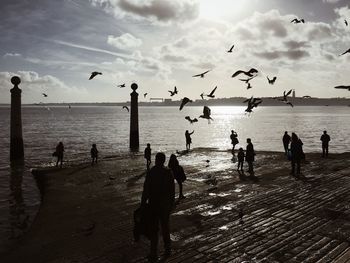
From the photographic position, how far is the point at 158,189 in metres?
6.45

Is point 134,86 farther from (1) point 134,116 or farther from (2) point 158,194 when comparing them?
(2) point 158,194

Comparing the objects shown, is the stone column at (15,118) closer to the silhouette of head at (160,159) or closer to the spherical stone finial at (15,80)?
the spherical stone finial at (15,80)

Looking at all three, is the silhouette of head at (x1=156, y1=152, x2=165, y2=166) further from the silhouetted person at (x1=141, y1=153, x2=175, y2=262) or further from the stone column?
the stone column

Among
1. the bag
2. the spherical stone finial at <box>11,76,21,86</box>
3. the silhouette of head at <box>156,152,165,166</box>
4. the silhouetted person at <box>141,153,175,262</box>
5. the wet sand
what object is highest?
the spherical stone finial at <box>11,76,21,86</box>

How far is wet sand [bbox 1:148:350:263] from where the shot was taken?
6.76m

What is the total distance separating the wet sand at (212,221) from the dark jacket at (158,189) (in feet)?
3.42

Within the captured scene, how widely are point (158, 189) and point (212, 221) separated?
110 inches

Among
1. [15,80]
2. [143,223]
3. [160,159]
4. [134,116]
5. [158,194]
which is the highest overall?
[15,80]

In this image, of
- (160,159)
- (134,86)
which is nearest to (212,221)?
(160,159)

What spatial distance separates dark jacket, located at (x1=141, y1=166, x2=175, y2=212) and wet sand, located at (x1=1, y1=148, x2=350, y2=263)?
104 cm

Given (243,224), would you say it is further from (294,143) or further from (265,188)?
(294,143)

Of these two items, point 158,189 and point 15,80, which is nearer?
point 158,189

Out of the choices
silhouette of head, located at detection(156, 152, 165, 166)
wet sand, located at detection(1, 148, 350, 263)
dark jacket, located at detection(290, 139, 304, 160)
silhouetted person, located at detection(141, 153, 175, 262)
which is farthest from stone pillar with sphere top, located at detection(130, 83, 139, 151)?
silhouetted person, located at detection(141, 153, 175, 262)

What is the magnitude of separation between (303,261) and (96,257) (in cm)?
391
